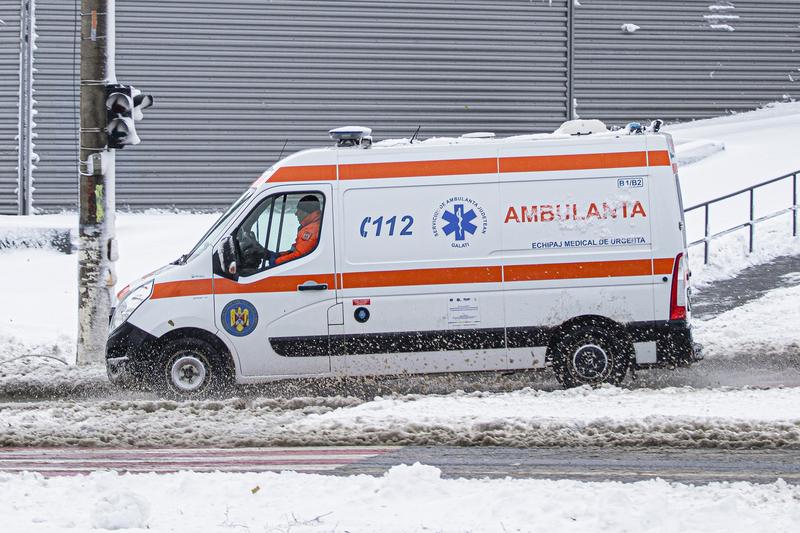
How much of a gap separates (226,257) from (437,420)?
263cm

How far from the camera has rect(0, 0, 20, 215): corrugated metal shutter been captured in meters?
19.7

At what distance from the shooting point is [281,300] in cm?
973

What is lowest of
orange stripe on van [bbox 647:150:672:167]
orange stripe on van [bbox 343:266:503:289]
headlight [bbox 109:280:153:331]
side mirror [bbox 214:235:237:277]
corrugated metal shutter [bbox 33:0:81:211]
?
headlight [bbox 109:280:153:331]

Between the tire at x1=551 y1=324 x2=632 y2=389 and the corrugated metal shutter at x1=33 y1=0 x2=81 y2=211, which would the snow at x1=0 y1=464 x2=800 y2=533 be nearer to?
the tire at x1=551 y1=324 x2=632 y2=389

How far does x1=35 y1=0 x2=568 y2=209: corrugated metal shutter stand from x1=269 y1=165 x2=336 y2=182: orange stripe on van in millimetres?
10250

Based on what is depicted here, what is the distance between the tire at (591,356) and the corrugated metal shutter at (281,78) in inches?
437

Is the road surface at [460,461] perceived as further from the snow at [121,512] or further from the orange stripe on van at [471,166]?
the orange stripe on van at [471,166]

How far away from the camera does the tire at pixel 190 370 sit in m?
9.77

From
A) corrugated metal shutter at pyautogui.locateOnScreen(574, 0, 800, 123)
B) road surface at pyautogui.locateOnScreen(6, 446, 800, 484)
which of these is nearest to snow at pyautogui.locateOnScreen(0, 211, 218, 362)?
road surface at pyautogui.locateOnScreen(6, 446, 800, 484)

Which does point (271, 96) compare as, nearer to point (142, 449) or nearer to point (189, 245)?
point (189, 245)

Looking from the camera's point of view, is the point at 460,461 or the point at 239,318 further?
the point at 239,318

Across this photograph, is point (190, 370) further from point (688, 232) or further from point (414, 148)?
point (688, 232)

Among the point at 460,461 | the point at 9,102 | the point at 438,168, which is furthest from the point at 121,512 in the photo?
the point at 9,102

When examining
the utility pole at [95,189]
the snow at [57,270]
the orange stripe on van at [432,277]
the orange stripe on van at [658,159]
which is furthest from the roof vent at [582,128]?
the snow at [57,270]
